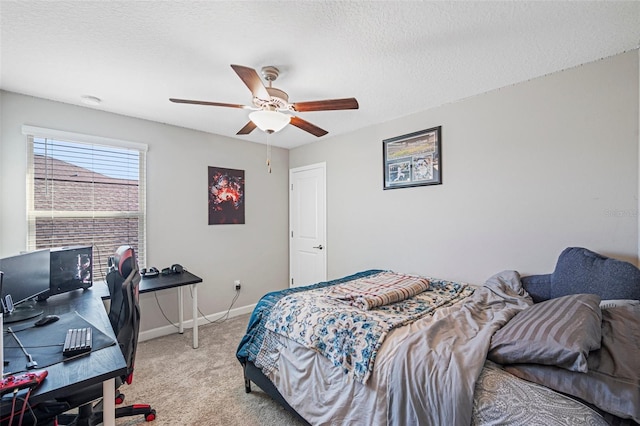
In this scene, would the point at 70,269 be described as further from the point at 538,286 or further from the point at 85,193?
the point at 538,286

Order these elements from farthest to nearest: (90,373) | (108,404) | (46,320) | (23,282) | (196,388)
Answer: (196,388) → (23,282) → (46,320) → (108,404) → (90,373)

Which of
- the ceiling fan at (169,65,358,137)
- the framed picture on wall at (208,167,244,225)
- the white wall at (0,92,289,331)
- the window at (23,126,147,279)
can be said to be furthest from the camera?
the framed picture on wall at (208,167,244,225)

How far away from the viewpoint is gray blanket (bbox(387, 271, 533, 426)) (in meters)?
1.11

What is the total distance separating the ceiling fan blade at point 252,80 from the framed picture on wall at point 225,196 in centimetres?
212

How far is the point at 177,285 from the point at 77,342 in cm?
147

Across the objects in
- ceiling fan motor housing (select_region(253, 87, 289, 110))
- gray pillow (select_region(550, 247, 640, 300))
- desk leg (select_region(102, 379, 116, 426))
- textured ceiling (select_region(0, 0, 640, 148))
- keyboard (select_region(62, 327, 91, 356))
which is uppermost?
textured ceiling (select_region(0, 0, 640, 148))

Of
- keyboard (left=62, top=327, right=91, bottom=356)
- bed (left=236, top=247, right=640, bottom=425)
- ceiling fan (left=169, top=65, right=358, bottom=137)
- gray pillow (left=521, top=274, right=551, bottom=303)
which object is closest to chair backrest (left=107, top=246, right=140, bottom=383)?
keyboard (left=62, top=327, right=91, bottom=356)

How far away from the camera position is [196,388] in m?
2.27

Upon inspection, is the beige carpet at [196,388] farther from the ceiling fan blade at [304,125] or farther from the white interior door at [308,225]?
the ceiling fan blade at [304,125]

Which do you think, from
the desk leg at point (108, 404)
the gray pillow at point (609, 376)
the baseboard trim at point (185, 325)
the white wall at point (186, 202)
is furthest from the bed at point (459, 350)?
the white wall at point (186, 202)

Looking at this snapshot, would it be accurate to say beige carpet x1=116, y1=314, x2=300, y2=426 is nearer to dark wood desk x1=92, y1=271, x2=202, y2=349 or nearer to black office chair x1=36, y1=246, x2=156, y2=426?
black office chair x1=36, y1=246, x2=156, y2=426

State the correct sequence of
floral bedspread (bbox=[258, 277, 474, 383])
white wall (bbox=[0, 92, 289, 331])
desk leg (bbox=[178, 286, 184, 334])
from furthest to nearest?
desk leg (bbox=[178, 286, 184, 334]) → white wall (bbox=[0, 92, 289, 331]) → floral bedspread (bbox=[258, 277, 474, 383])

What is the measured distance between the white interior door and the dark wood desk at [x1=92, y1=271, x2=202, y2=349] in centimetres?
163

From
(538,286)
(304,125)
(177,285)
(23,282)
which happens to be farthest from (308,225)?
(23,282)
